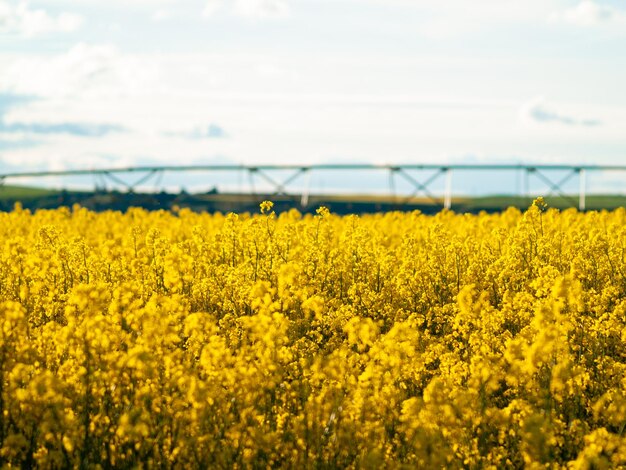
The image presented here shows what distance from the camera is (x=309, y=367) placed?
9.38m

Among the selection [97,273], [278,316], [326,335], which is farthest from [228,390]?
[97,273]

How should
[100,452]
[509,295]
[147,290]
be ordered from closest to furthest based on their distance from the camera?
[100,452] < [509,295] < [147,290]

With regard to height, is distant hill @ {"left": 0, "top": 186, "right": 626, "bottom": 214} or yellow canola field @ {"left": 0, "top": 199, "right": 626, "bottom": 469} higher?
distant hill @ {"left": 0, "top": 186, "right": 626, "bottom": 214}

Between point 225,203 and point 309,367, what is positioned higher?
point 225,203

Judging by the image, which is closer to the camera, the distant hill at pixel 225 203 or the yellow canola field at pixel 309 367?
the yellow canola field at pixel 309 367

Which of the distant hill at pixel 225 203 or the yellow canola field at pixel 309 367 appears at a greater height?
the distant hill at pixel 225 203

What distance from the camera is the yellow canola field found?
6.98m

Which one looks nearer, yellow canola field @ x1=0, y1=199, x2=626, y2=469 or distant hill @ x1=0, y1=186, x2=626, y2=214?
yellow canola field @ x1=0, y1=199, x2=626, y2=469

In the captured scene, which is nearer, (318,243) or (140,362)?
(140,362)

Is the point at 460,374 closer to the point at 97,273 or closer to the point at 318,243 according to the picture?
the point at 318,243

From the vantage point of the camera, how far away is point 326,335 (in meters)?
11.7

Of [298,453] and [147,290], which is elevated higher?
[147,290]

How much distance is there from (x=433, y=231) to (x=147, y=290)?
529 cm

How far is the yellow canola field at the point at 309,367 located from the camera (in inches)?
275
